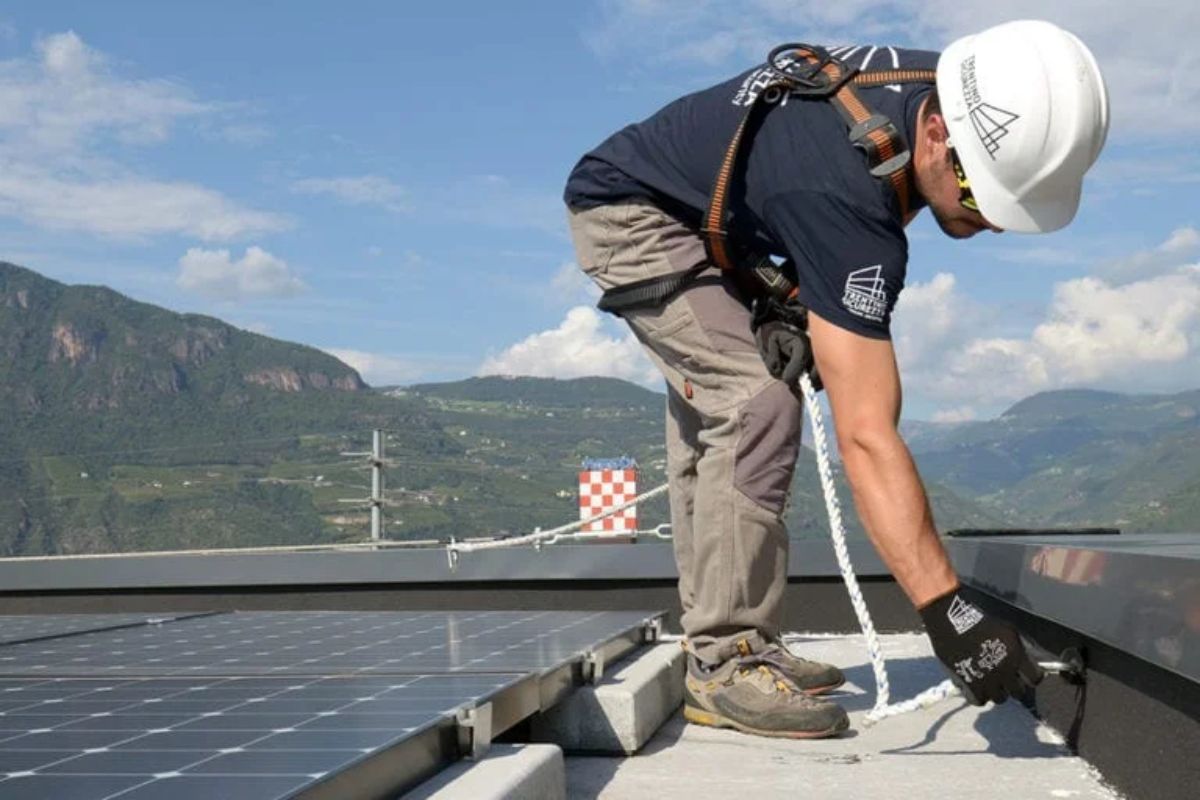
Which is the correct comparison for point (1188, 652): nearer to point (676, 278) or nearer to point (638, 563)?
point (676, 278)

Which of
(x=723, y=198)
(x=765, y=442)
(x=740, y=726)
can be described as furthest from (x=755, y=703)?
(x=723, y=198)

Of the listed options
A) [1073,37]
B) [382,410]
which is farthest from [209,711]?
[382,410]

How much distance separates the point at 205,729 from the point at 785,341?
132cm

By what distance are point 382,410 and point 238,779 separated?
489ft

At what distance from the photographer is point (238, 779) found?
1.30 meters

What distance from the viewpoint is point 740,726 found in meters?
2.54

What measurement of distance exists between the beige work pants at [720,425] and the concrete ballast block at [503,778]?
2.82 feet

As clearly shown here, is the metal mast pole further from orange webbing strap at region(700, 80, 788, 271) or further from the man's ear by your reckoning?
the man's ear

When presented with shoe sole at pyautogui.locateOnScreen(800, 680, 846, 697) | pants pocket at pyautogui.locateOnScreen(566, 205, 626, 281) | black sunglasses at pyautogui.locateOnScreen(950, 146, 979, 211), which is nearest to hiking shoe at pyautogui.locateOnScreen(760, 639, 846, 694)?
shoe sole at pyautogui.locateOnScreen(800, 680, 846, 697)

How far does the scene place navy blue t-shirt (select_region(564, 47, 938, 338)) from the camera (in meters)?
2.20

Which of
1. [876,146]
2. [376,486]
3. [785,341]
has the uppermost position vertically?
[376,486]

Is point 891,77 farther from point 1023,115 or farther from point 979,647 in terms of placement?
point 979,647

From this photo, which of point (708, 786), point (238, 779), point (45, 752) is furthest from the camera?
point (708, 786)

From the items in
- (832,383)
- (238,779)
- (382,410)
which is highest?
(382,410)
